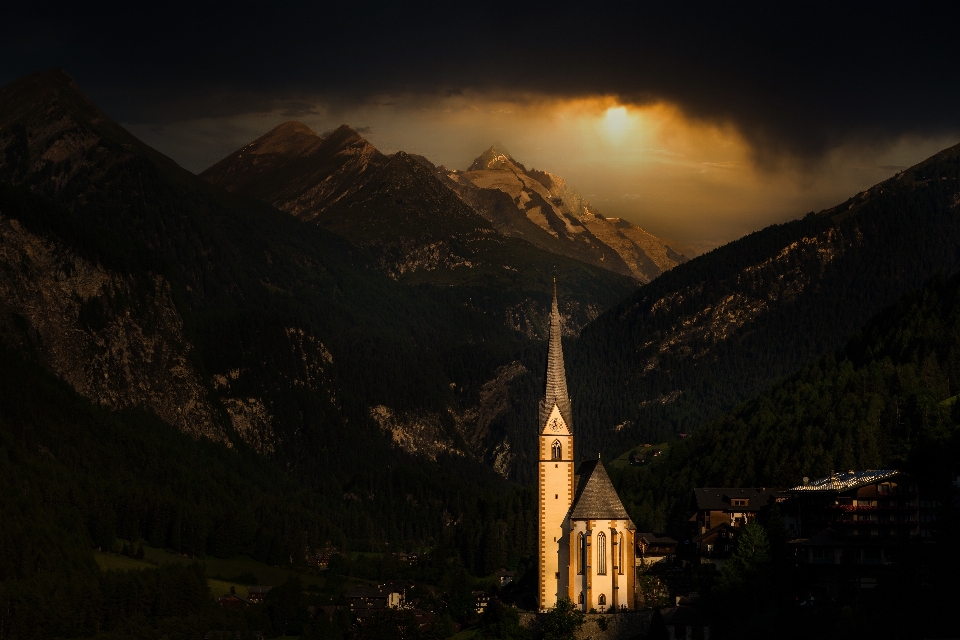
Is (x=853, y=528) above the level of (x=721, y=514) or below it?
below

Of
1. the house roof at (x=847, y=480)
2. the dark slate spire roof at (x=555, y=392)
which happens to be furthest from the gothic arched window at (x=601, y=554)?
the house roof at (x=847, y=480)

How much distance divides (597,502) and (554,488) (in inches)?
295

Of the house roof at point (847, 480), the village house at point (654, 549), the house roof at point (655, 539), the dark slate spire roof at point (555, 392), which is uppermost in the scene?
the dark slate spire roof at point (555, 392)

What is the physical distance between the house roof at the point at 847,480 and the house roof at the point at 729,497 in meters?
3.82

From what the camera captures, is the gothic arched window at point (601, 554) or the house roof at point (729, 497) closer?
the gothic arched window at point (601, 554)

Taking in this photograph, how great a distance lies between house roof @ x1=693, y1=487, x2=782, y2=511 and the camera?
169 m

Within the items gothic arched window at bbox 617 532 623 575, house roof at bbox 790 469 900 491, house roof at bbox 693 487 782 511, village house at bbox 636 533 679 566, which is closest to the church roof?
gothic arched window at bbox 617 532 623 575

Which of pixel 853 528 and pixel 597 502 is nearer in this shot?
pixel 853 528

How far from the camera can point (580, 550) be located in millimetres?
150875

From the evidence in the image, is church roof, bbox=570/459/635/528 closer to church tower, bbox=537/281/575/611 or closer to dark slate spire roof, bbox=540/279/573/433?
church tower, bbox=537/281/575/611

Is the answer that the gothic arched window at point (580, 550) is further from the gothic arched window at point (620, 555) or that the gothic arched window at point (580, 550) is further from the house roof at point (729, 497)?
the house roof at point (729, 497)

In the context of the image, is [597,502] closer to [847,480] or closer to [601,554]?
[601,554]

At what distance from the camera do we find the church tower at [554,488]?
154250 mm

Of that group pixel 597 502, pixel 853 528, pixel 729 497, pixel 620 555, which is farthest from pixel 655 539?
pixel 853 528
